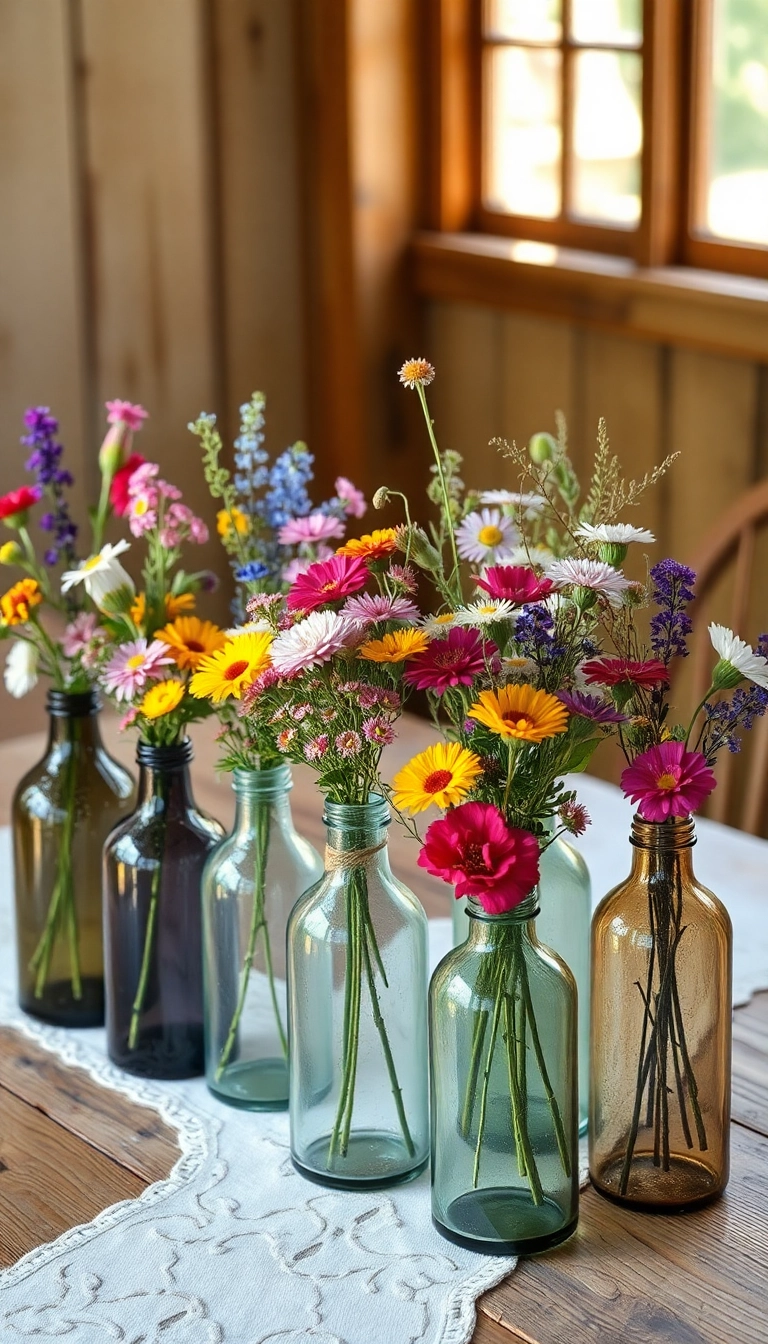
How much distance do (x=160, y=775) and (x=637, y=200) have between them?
1600mm

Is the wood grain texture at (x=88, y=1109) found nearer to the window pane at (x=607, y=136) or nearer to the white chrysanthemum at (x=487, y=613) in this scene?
the white chrysanthemum at (x=487, y=613)

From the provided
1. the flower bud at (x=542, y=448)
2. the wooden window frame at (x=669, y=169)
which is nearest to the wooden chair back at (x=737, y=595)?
the flower bud at (x=542, y=448)

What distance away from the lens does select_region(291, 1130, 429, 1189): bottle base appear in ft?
3.18

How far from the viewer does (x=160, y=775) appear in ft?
3.52

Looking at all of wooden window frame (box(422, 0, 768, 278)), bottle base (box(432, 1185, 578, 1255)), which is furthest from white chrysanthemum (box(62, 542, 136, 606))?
wooden window frame (box(422, 0, 768, 278))

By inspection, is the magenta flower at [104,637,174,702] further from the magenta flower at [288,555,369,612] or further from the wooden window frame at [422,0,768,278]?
the wooden window frame at [422,0,768,278]

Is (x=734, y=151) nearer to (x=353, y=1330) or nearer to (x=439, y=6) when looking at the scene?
(x=439, y=6)

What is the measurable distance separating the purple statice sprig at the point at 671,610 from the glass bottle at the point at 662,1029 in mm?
100

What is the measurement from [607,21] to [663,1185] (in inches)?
75.0

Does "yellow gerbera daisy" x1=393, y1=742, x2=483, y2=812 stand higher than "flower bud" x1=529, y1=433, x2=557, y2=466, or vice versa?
"flower bud" x1=529, y1=433, x2=557, y2=466

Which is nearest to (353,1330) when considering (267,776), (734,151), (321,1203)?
(321,1203)

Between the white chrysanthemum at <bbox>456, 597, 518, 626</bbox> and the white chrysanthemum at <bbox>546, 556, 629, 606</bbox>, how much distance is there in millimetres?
29

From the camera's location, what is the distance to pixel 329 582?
2.87 ft

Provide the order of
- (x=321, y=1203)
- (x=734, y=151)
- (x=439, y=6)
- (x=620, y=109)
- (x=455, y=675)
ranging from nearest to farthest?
(x=455, y=675)
(x=321, y=1203)
(x=734, y=151)
(x=620, y=109)
(x=439, y=6)
